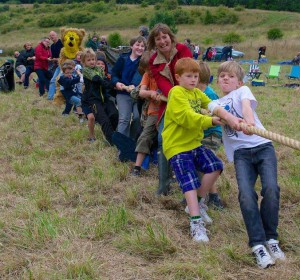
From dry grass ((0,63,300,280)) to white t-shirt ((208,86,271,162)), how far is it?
69 centimetres

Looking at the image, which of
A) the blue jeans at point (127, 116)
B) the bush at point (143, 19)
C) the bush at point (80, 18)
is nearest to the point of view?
the blue jeans at point (127, 116)

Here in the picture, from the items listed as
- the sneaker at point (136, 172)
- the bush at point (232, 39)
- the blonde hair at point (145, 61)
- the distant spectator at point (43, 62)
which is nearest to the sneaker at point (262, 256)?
the sneaker at point (136, 172)

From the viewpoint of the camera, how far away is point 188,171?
11.9 feet

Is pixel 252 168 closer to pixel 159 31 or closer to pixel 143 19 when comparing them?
pixel 159 31

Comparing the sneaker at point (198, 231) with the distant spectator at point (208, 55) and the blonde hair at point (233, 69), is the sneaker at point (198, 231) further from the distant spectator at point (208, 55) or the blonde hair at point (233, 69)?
the distant spectator at point (208, 55)

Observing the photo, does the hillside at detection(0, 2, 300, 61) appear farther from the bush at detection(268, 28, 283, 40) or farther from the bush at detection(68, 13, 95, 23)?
the bush at detection(268, 28, 283, 40)

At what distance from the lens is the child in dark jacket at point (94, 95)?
634 cm

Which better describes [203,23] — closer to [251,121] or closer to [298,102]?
[298,102]

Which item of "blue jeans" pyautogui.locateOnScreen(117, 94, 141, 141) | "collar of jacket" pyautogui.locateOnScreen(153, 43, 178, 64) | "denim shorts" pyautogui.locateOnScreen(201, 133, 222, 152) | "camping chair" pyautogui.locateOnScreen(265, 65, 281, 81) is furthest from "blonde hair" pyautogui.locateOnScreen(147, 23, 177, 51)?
"camping chair" pyautogui.locateOnScreen(265, 65, 281, 81)

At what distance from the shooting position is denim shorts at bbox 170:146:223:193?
361cm

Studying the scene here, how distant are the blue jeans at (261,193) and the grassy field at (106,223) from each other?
7.5 inches

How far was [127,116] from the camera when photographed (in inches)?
235

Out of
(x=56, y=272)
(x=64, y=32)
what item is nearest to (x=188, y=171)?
(x=56, y=272)

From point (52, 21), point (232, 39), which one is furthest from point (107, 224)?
point (52, 21)
